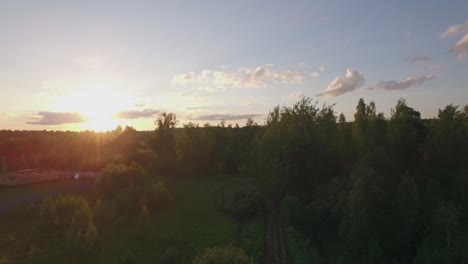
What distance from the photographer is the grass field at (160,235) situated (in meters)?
28.5

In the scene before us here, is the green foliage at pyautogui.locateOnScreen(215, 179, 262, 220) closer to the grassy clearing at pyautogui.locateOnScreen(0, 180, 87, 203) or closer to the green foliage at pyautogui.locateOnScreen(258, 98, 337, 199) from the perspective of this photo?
the green foliage at pyautogui.locateOnScreen(258, 98, 337, 199)

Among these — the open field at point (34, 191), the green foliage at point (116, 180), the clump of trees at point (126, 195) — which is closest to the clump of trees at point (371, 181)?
the clump of trees at point (126, 195)

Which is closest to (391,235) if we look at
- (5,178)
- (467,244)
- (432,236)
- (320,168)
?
(432,236)

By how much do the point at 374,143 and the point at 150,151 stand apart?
4806 centimetres

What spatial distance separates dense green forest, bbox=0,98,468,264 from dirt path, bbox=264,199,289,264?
490 millimetres

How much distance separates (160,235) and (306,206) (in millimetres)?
14379

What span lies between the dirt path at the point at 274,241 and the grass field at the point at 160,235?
78cm

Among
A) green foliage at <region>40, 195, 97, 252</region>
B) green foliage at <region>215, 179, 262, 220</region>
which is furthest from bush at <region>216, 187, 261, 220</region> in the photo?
green foliage at <region>40, 195, 97, 252</region>

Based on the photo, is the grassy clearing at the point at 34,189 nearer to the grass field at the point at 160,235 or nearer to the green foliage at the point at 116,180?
the grass field at the point at 160,235

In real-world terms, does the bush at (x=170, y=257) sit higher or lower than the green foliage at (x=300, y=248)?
higher

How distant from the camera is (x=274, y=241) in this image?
33312 millimetres

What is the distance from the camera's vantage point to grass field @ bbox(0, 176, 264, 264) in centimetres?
2850

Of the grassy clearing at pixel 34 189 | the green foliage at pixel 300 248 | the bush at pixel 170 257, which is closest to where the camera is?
the bush at pixel 170 257

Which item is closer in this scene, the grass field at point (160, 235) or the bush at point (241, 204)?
the grass field at point (160, 235)
